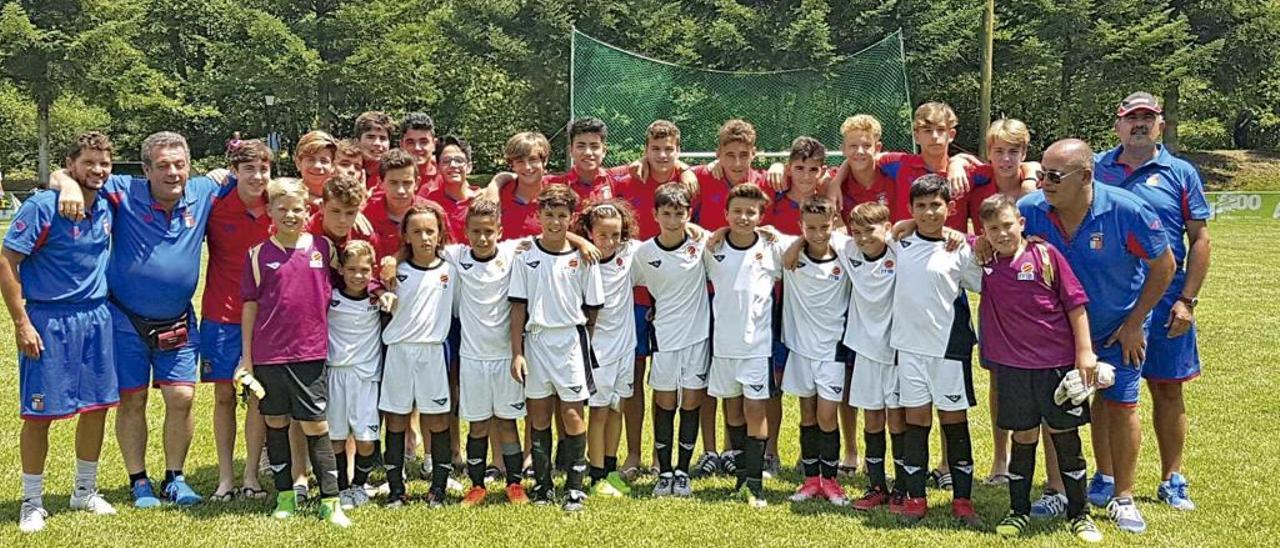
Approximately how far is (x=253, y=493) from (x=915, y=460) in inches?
136

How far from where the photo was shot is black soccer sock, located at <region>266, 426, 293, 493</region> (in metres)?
4.94

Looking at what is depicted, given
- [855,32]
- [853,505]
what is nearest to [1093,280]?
[853,505]

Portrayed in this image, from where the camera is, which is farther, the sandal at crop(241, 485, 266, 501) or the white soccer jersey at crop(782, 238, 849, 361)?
the sandal at crop(241, 485, 266, 501)

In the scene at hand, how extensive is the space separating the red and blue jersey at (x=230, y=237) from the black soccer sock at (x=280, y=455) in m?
0.77

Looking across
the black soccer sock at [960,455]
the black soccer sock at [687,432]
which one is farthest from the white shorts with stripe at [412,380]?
the black soccer sock at [960,455]

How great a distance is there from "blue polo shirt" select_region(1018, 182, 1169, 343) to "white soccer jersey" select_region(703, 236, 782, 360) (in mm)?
1302

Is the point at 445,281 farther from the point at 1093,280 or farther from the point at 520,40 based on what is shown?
the point at 520,40

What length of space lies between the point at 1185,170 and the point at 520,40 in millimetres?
35428

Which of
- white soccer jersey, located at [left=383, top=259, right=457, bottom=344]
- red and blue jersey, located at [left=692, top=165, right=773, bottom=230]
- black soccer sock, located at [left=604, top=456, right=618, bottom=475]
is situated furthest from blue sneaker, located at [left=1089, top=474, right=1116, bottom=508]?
white soccer jersey, located at [left=383, top=259, right=457, bottom=344]

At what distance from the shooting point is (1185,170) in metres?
4.98

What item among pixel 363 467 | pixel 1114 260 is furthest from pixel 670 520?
pixel 1114 260

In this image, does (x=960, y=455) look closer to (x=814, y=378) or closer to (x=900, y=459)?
(x=900, y=459)

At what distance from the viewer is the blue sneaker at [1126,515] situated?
15.3ft

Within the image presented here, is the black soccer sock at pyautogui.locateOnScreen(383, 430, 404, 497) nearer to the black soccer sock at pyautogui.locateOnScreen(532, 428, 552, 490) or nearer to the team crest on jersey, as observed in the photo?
the black soccer sock at pyautogui.locateOnScreen(532, 428, 552, 490)
